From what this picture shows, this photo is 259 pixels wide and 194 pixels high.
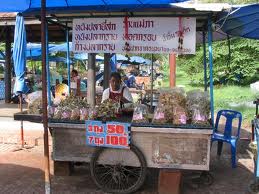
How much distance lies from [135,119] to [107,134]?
45 centimetres

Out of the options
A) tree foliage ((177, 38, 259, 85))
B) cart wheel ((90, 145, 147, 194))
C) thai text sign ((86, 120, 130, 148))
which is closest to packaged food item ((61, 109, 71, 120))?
thai text sign ((86, 120, 130, 148))

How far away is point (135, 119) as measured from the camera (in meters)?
5.91

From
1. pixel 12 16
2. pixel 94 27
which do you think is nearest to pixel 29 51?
pixel 12 16

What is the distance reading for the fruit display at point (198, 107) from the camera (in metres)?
5.73

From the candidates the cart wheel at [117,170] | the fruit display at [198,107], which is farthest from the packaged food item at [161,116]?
the cart wheel at [117,170]

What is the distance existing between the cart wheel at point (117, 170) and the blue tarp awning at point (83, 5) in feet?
6.68

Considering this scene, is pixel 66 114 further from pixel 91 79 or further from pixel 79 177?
pixel 91 79

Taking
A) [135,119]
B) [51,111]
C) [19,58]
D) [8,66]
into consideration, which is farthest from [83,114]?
[8,66]

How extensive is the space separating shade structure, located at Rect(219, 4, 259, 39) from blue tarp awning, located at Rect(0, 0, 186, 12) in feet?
2.92

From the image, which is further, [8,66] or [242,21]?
[8,66]

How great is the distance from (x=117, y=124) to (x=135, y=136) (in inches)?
12.0

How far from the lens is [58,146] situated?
636 cm

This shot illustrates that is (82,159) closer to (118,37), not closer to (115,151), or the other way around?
(115,151)

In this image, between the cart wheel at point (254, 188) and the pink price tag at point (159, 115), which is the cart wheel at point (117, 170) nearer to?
the pink price tag at point (159, 115)
